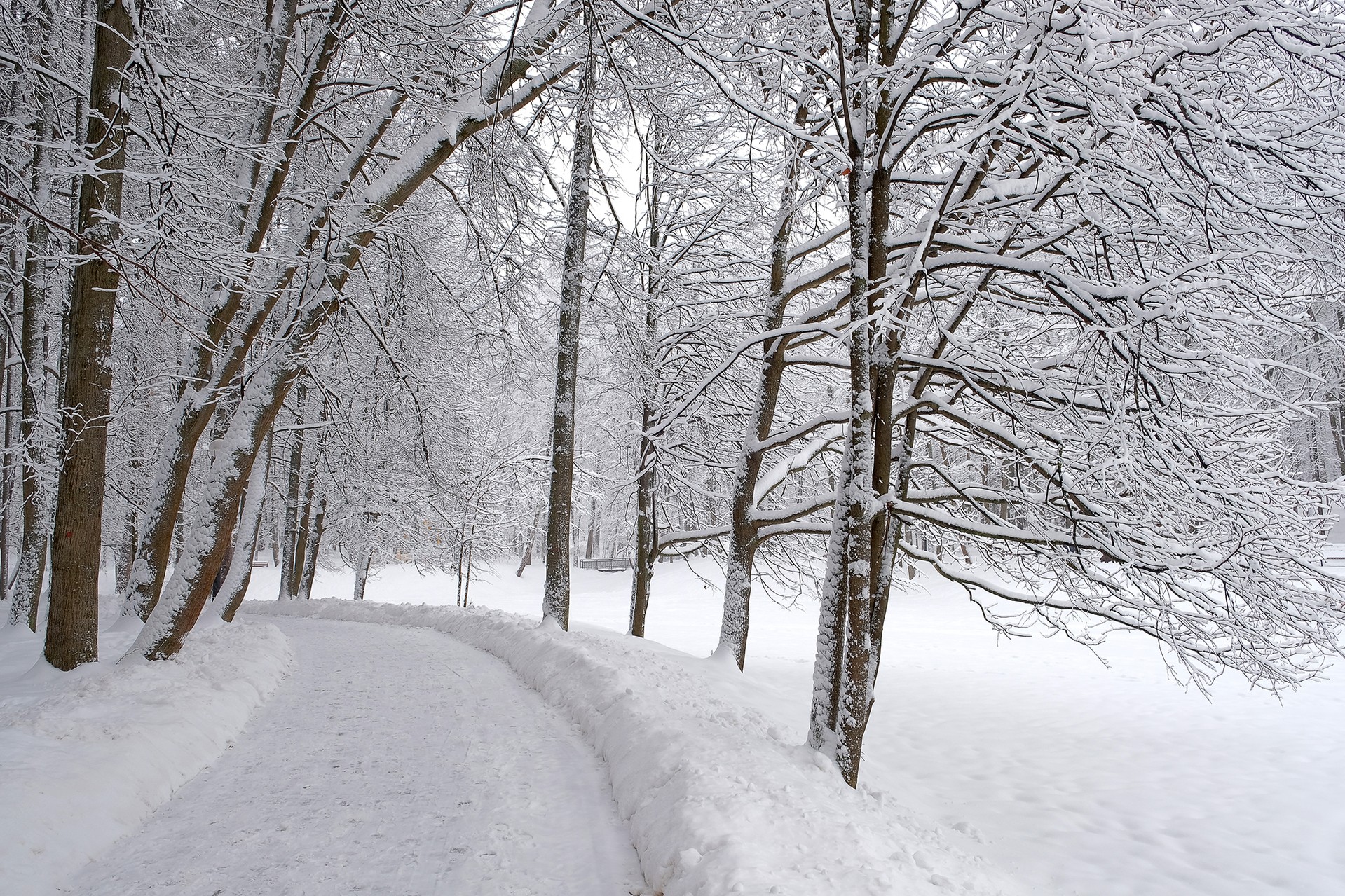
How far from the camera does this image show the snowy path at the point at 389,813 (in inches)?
139

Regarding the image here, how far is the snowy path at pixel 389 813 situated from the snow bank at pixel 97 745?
0.50ft

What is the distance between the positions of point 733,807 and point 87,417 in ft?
21.5

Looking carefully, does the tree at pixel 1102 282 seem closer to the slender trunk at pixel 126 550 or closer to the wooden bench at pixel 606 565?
the slender trunk at pixel 126 550

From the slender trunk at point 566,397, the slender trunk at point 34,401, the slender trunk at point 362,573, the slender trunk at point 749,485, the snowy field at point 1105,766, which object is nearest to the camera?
the snowy field at point 1105,766

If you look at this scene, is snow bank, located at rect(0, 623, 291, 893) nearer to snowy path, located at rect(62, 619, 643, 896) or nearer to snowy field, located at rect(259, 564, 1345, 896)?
snowy path, located at rect(62, 619, 643, 896)

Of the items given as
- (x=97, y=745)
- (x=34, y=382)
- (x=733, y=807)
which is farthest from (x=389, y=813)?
(x=34, y=382)

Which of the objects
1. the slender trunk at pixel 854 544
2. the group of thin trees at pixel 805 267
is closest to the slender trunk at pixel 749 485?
the group of thin trees at pixel 805 267

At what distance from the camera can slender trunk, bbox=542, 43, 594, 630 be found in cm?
1071

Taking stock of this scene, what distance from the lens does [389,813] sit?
433cm

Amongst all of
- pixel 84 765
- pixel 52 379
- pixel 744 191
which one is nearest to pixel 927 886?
pixel 84 765

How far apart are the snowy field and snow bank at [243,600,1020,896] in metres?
0.96

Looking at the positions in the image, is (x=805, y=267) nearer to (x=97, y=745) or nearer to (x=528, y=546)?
(x=97, y=745)

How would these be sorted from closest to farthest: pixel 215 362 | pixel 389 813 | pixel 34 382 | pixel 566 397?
1. pixel 389 813
2. pixel 215 362
3. pixel 34 382
4. pixel 566 397

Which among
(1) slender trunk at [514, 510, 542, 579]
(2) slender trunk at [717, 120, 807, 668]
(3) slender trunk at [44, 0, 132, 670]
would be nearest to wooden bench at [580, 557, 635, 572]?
(1) slender trunk at [514, 510, 542, 579]
